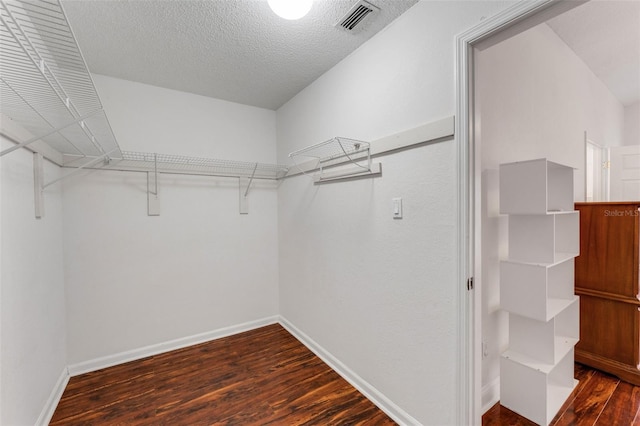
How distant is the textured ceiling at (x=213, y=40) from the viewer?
161 cm

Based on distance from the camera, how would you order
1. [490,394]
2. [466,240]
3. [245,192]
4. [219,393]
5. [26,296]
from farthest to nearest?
[245,192]
[219,393]
[490,394]
[26,296]
[466,240]

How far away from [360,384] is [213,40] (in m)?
2.64

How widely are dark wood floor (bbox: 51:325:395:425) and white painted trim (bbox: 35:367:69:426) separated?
0.12ft

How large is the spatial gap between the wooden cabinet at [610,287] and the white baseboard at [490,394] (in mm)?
1034

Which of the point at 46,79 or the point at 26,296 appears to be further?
the point at 26,296

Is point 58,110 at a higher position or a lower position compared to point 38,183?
higher

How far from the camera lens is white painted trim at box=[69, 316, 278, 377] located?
229 cm

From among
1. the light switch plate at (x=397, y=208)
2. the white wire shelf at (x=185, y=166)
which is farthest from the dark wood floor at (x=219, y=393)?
the white wire shelf at (x=185, y=166)

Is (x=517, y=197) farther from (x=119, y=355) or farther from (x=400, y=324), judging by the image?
(x=119, y=355)

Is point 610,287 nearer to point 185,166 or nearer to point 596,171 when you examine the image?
point 596,171

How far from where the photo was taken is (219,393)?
2014 mm

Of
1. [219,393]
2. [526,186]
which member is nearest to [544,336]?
[526,186]

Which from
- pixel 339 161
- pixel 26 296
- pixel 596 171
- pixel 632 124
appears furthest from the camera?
pixel 632 124

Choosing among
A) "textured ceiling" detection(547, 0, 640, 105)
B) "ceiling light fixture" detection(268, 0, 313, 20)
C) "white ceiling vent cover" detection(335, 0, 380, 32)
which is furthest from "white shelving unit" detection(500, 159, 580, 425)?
"ceiling light fixture" detection(268, 0, 313, 20)
